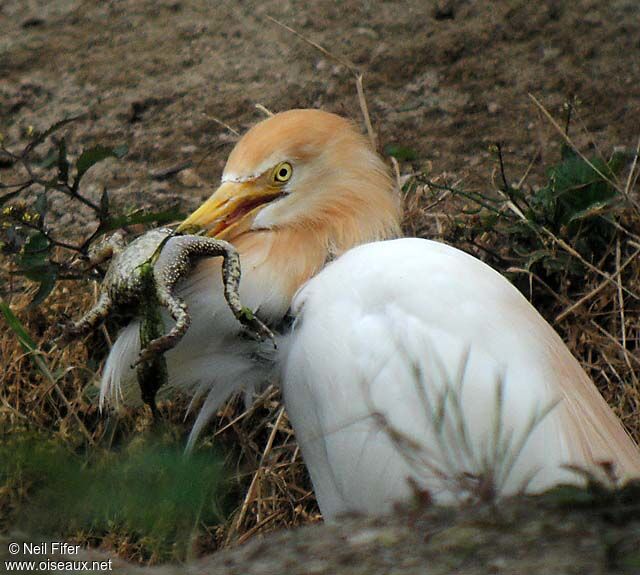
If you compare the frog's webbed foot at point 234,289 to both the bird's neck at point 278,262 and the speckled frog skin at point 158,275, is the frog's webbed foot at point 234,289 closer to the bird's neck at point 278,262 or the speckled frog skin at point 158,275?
the speckled frog skin at point 158,275

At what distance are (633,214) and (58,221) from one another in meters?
1.62

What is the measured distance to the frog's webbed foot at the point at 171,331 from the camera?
4.94ft

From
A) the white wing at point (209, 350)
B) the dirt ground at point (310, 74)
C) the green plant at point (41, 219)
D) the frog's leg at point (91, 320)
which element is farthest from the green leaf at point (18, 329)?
the frog's leg at point (91, 320)

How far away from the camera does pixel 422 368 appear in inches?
65.3

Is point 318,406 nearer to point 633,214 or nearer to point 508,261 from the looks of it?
point 508,261

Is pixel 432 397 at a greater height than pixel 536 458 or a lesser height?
greater

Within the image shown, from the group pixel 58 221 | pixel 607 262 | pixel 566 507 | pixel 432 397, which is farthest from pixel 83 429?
pixel 566 507

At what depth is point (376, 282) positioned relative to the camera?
5.74 feet

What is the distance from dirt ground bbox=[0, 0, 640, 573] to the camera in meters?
3.10

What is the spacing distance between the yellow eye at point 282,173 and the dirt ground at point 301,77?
97 cm

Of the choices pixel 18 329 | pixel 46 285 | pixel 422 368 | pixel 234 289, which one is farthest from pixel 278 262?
pixel 18 329

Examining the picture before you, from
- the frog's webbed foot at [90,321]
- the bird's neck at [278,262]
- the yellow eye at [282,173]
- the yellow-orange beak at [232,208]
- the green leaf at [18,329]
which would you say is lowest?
the green leaf at [18,329]

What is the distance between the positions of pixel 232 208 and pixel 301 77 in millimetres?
1512

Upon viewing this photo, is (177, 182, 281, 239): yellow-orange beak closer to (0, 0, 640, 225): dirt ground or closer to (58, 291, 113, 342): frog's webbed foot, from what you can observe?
(58, 291, 113, 342): frog's webbed foot
